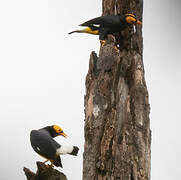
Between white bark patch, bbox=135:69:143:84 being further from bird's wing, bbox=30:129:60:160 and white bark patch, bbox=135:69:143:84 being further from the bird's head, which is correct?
bird's wing, bbox=30:129:60:160

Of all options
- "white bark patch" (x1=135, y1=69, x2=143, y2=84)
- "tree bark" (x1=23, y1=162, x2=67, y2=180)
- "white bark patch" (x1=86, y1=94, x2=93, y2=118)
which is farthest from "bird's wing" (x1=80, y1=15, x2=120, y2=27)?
"tree bark" (x1=23, y1=162, x2=67, y2=180)

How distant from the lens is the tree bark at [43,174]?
1437 mm

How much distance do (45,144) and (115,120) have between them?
0.35 metres

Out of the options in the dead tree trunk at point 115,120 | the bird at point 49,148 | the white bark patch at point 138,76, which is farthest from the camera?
the white bark patch at point 138,76

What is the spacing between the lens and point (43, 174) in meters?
1.45

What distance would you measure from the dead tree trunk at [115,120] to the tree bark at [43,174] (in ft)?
0.49

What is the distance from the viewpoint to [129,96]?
154 centimetres

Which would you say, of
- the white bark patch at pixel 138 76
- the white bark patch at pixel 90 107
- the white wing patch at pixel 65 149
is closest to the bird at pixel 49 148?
the white wing patch at pixel 65 149

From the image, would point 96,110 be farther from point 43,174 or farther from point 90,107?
point 43,174

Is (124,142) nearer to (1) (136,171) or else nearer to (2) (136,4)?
(1) (136,171)

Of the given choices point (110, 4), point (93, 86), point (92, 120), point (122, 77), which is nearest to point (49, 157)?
point (92, 120)

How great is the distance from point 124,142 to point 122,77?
0.33m

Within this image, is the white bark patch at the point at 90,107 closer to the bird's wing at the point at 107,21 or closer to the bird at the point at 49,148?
the bird at the point at 49,148

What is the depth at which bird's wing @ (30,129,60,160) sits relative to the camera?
1485 mm
